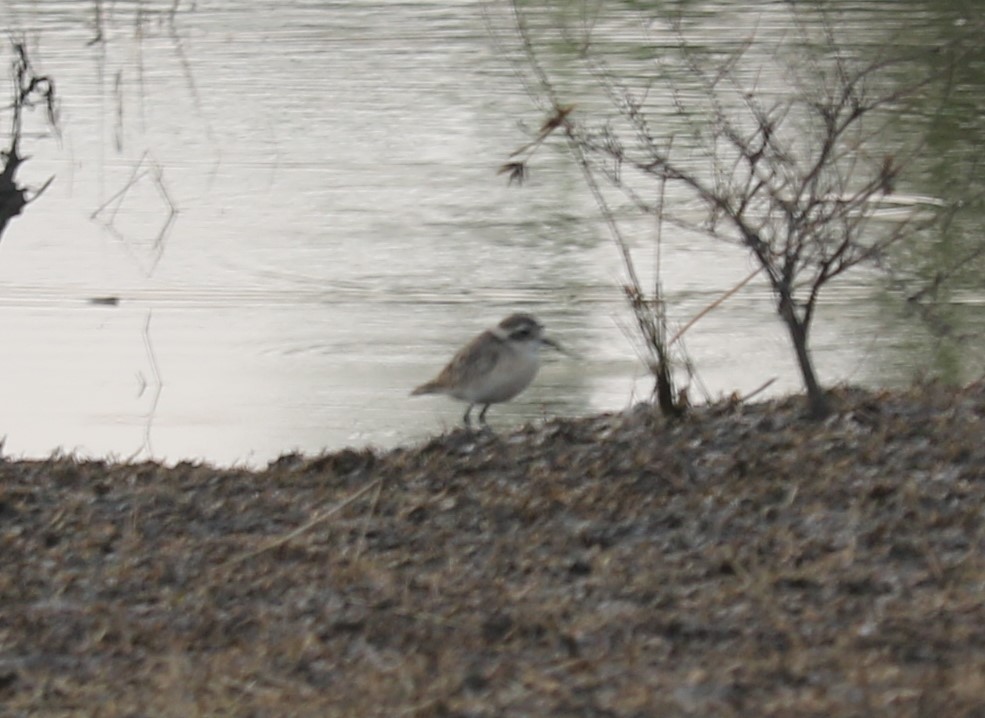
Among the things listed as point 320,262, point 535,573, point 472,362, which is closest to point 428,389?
point 472,362

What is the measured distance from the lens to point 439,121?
40.4 feet

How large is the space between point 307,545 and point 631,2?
10809mm

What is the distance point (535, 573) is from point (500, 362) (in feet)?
5.73

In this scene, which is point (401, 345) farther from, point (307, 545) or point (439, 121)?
point (439, 121)

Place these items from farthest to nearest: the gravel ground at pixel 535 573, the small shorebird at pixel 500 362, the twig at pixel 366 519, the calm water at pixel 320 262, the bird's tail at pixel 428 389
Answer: the calm water at pixel 320 262, the bird's tail at pixel 428 389, the small shorebird at pixel 500 362, the twig at pixel 366 519, the gravel ground at pixel 535 573

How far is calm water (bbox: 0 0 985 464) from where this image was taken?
796cm

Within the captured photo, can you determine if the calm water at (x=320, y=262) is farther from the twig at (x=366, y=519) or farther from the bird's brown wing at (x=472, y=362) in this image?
the twig at (x=366, y=519)

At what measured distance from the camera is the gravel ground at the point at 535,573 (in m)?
4.68

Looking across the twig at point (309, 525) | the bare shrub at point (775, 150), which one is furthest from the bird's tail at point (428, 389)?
the twig at point (309, 525)

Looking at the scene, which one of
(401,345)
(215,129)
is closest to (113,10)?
(215,129)

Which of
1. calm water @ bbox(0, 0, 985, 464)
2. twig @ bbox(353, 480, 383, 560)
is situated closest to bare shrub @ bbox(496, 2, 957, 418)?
calm water @ bbox(0, 0, 985, 464)

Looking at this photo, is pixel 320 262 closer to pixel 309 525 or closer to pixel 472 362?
pixel 472 362

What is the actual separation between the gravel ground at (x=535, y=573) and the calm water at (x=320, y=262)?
94cm

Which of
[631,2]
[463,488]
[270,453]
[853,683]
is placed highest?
[853,683]
